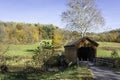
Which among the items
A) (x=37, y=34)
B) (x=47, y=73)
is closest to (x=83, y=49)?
(x=47, y=73)

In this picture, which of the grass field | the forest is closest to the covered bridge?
the grass field

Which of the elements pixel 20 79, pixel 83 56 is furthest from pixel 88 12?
pixel 20 79

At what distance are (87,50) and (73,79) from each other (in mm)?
22428

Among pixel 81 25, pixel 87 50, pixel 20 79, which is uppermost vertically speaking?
pixel 81 25

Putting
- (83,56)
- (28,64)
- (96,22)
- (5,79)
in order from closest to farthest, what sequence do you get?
1. (5,79)
2. (28,64)
3. (83,56)
4. (96,22)

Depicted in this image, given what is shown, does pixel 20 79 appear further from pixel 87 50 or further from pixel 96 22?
pixel 96 22

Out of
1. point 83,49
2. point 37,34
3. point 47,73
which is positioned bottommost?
point 47,73

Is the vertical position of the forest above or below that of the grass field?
above

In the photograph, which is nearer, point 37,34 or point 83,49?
point 83,49

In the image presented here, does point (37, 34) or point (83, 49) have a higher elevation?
point (37, 34)

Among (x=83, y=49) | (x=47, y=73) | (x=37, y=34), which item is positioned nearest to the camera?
(x=47, y=73)

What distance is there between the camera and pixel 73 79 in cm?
2138

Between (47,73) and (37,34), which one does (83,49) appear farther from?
(37,34)

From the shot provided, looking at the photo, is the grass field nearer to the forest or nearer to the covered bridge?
the forest
